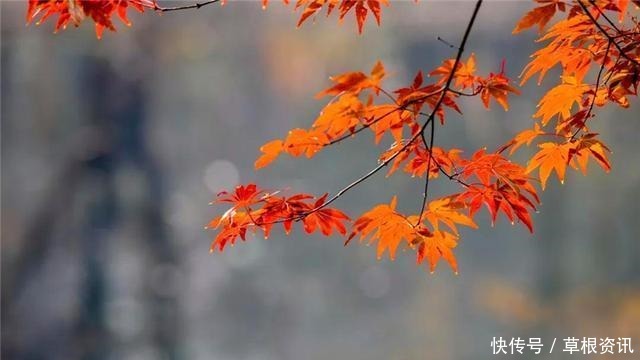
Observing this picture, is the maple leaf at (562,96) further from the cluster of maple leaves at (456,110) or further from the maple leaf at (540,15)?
the maple leaf at (540,15)

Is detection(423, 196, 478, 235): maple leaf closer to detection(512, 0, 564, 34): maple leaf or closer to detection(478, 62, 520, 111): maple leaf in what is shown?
detection(478, 62, 520, 111): maple leaf

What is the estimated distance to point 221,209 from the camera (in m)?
4.62

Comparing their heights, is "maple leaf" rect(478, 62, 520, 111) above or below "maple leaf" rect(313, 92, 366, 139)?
above

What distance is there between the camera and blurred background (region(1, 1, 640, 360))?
169 inches

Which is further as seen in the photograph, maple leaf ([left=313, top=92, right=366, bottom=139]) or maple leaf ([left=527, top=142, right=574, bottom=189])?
maple leaf ([left=527, top=142, right=574, bottom=189])

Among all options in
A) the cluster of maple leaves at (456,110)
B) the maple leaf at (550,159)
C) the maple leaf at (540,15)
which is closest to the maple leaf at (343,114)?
Answer: the cluster of maple leaves at (456,110)

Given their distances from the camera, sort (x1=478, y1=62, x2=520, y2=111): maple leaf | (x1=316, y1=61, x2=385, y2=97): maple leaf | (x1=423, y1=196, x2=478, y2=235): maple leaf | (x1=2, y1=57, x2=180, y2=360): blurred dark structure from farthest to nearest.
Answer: (x1=2, y1=57, x2=180, y2=360): blurred dark structure → (x1=423, y1=196, x2=478, y2=235): maple leaf → (x1=478, y1=62, x2=520, y2=111): maple leaf → (x1=316, y1=61, x2=385, y2=97): maple leaf

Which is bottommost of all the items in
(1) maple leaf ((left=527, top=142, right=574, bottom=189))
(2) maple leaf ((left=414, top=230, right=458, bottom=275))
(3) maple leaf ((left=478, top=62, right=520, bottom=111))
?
(2) maple leaf ((left=414, top=230, right=458, bottom=275))

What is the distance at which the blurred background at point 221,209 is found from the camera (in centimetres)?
430

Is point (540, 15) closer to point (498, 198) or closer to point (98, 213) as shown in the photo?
point (498, 198)

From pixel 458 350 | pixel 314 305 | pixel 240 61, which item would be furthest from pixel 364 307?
pixel 240 61

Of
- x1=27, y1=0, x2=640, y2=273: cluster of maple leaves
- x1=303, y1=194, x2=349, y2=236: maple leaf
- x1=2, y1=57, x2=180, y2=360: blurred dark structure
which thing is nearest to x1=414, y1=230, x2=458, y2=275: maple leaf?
x1=27, y1=0, x2=640, y2=273: cluster of maple leaves

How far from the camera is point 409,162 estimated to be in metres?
1.18

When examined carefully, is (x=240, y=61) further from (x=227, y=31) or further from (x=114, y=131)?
(x=114, y=131)
